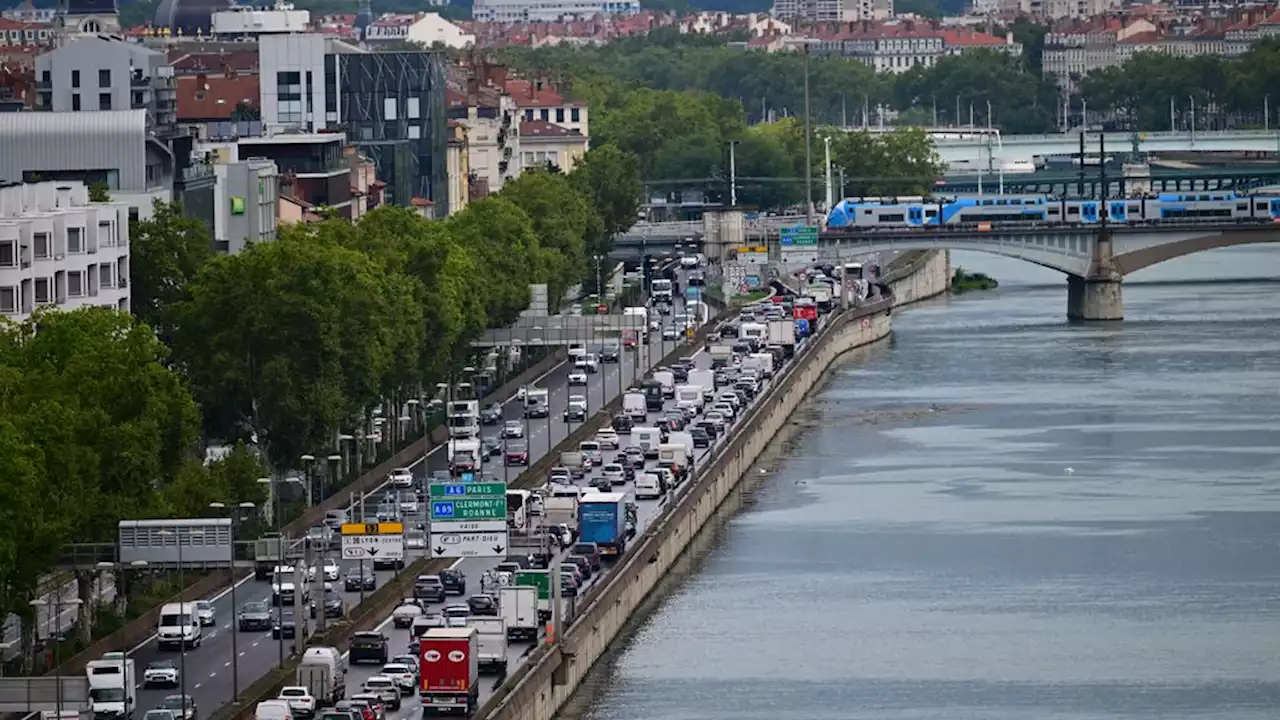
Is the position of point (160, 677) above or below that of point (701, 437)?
below

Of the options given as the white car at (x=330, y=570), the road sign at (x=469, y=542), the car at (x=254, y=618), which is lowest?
the car at (x=254, y=618)

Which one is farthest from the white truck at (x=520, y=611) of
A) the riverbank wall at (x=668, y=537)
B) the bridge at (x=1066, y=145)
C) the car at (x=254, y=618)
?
the bridge at (x=1066, y=145)

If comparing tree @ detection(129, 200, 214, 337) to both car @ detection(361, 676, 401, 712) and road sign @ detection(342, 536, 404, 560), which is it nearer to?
road sign @ detection(342, 536, 404, 560)

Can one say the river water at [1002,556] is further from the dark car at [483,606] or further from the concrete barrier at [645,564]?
the dark car at [483,606]

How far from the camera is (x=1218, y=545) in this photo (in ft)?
181

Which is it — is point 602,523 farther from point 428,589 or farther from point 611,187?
point 611,187

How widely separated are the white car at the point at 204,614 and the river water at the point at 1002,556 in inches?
169

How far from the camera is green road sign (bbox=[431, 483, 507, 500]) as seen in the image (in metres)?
45.6

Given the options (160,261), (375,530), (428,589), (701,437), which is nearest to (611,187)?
(701,437)

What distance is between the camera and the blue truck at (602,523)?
5156 centimetres

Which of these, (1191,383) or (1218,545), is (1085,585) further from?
(1191,383)

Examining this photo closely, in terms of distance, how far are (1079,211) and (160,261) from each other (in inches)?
1595

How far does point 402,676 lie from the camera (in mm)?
41875

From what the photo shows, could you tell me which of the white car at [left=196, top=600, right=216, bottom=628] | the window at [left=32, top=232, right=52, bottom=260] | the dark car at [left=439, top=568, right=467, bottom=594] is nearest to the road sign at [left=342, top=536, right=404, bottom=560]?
the white car at [left=196, top=600, right=216, bottom=628]
